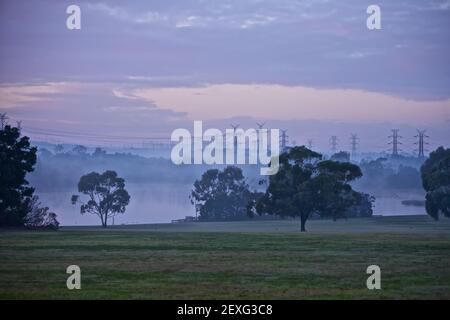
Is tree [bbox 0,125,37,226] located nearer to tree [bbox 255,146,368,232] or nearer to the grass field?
the grass field

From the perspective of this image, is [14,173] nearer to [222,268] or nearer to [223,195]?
[222,268]

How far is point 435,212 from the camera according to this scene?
324 ft

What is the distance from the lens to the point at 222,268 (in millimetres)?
34562

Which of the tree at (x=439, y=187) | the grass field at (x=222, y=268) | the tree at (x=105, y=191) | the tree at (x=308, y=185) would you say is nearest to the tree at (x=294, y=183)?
the tree at (x=308, y=185)

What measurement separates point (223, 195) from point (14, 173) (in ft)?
186

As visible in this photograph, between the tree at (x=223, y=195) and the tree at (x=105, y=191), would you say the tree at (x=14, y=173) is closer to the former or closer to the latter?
the tree at (x=105, y=191)

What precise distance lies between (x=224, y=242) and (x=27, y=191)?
27846 millimetres

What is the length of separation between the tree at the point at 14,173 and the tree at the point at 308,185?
2333 centimetres

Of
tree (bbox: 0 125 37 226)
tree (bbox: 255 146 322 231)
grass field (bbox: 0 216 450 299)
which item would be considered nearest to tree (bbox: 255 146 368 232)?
tree (bbox: 255 146 322 231)

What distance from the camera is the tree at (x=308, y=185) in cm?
7231

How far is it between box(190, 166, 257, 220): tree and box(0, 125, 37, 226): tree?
5337cm

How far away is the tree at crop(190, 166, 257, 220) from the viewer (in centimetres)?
12344
